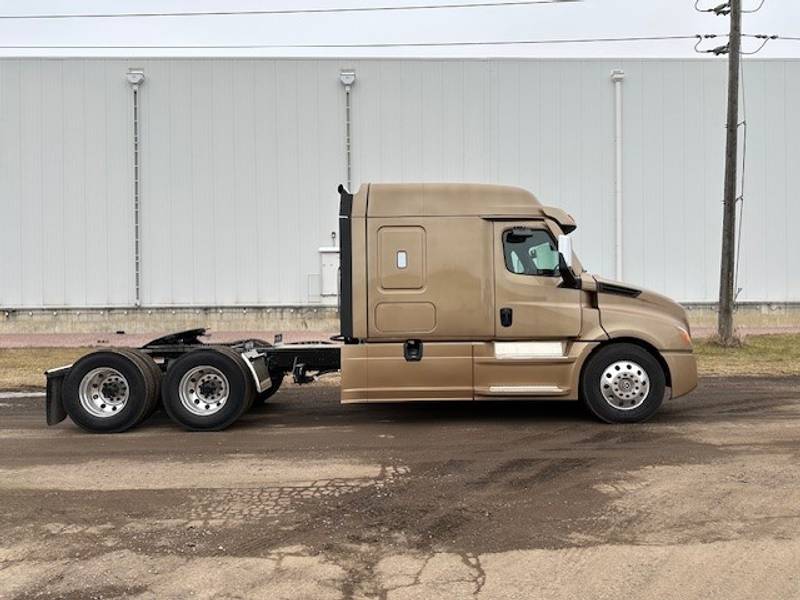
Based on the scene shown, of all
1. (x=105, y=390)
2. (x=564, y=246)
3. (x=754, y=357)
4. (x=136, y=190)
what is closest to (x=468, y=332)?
(x=564, y=246)

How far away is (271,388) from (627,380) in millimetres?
4789

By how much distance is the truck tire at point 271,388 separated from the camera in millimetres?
9633

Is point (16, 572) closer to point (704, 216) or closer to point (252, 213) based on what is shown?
point (252, 213)

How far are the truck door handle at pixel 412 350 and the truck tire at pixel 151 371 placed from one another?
297 cm

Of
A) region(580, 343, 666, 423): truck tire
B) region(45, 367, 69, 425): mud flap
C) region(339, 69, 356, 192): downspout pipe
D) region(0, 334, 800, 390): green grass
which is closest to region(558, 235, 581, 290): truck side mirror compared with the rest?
region(580, 343, 666, 423): truck tire

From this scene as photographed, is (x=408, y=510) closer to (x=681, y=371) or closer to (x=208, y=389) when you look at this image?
(x=208, y=389)

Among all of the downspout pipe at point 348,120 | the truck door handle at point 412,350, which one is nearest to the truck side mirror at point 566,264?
the truck door handle at point 412,350

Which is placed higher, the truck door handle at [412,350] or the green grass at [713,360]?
the truck door handle at [412,350]

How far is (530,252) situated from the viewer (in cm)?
838

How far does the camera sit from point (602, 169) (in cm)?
2239

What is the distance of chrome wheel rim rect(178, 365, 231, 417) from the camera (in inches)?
324

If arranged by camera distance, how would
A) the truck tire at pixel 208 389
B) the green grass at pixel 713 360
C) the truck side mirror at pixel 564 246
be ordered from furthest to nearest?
the green grass at pixel 713 360 < the truck tire at pixel 208 389 < the truck side mirror at pixel 564 246

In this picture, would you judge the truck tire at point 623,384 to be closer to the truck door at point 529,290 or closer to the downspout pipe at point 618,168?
the truck door at point 529,290

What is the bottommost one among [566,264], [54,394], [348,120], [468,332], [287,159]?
[54,394]
